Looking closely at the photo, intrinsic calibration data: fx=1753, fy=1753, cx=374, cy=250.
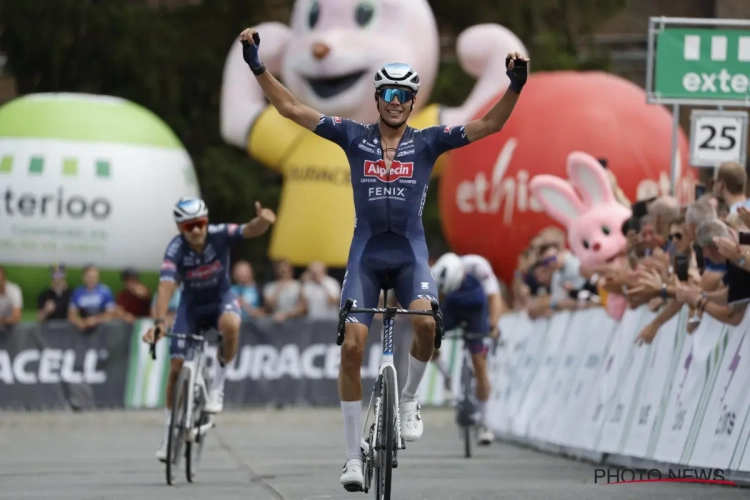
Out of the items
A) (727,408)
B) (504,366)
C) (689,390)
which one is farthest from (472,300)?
(727,408)

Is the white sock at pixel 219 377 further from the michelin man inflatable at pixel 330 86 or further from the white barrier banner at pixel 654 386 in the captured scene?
the michelin man inflatable at pixel 330 86

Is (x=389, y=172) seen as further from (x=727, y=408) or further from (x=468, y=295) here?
(x=468, y=295)

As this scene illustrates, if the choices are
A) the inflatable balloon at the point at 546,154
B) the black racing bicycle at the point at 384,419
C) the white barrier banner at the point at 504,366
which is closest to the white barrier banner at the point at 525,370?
the white barrier banner at the point at 504,366

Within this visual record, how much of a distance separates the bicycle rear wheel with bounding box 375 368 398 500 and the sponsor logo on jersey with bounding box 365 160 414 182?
3.74 ft

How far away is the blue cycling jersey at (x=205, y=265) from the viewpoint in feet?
44.2

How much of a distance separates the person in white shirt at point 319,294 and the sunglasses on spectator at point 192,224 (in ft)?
33.4

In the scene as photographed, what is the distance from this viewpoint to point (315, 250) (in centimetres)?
2459

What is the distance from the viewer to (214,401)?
1347cm

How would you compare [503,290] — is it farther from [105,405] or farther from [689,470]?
[689,470]

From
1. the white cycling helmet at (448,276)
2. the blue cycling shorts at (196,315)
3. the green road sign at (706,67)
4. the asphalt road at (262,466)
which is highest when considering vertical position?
the green road sign at (706,67)

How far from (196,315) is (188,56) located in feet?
65.9

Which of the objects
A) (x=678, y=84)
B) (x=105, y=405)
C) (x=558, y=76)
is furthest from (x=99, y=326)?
(x=678, y=84)

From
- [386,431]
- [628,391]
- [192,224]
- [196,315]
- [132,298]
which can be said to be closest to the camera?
[386,431]

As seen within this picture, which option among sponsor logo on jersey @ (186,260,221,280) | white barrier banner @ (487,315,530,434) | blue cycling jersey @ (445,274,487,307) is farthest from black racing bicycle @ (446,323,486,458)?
sponsor logo on jersey @ (186,260,221,280)
